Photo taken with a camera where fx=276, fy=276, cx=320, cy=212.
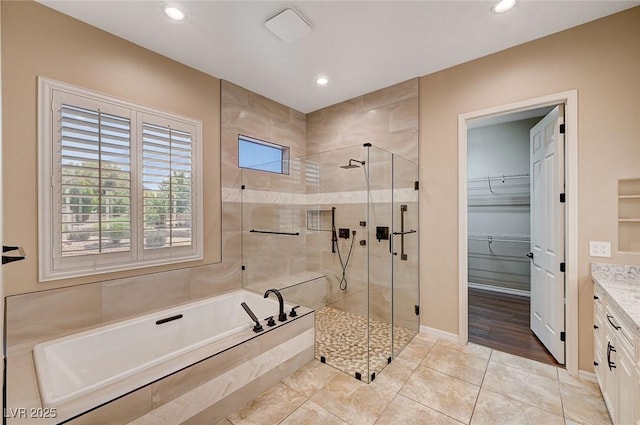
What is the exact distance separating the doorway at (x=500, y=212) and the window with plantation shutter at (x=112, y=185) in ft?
13.4

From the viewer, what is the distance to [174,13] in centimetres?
215

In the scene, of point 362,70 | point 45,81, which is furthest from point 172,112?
point 362,70

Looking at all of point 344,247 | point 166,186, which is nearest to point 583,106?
point 344,247

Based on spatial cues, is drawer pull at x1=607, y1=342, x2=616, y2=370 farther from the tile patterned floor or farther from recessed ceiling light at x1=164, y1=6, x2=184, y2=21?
recessed ceiling light at x1=164, y1=6, x2=184, y2=21

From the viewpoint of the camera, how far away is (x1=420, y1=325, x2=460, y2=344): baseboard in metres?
2.90

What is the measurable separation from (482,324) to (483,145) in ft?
10.2

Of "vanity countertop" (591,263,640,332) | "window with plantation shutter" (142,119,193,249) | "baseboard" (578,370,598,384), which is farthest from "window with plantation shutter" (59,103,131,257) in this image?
"baseboard" (578,370,598,384)

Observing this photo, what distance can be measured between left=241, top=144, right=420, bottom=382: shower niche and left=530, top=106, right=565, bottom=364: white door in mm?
1206

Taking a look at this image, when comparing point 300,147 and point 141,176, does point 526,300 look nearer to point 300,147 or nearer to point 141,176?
point 300,147

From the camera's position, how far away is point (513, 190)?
4629 mm

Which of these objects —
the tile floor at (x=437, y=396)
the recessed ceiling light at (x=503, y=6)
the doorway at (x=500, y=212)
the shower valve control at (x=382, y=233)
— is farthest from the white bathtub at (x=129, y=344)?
the doorway at (x=500, y=212)

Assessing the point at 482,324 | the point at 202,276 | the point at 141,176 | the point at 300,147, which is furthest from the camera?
the point at 300,147

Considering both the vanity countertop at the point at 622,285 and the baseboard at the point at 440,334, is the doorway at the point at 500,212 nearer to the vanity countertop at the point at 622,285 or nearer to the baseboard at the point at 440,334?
the baseboard at the point at 440,334

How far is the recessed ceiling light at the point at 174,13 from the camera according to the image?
2.10 metres
